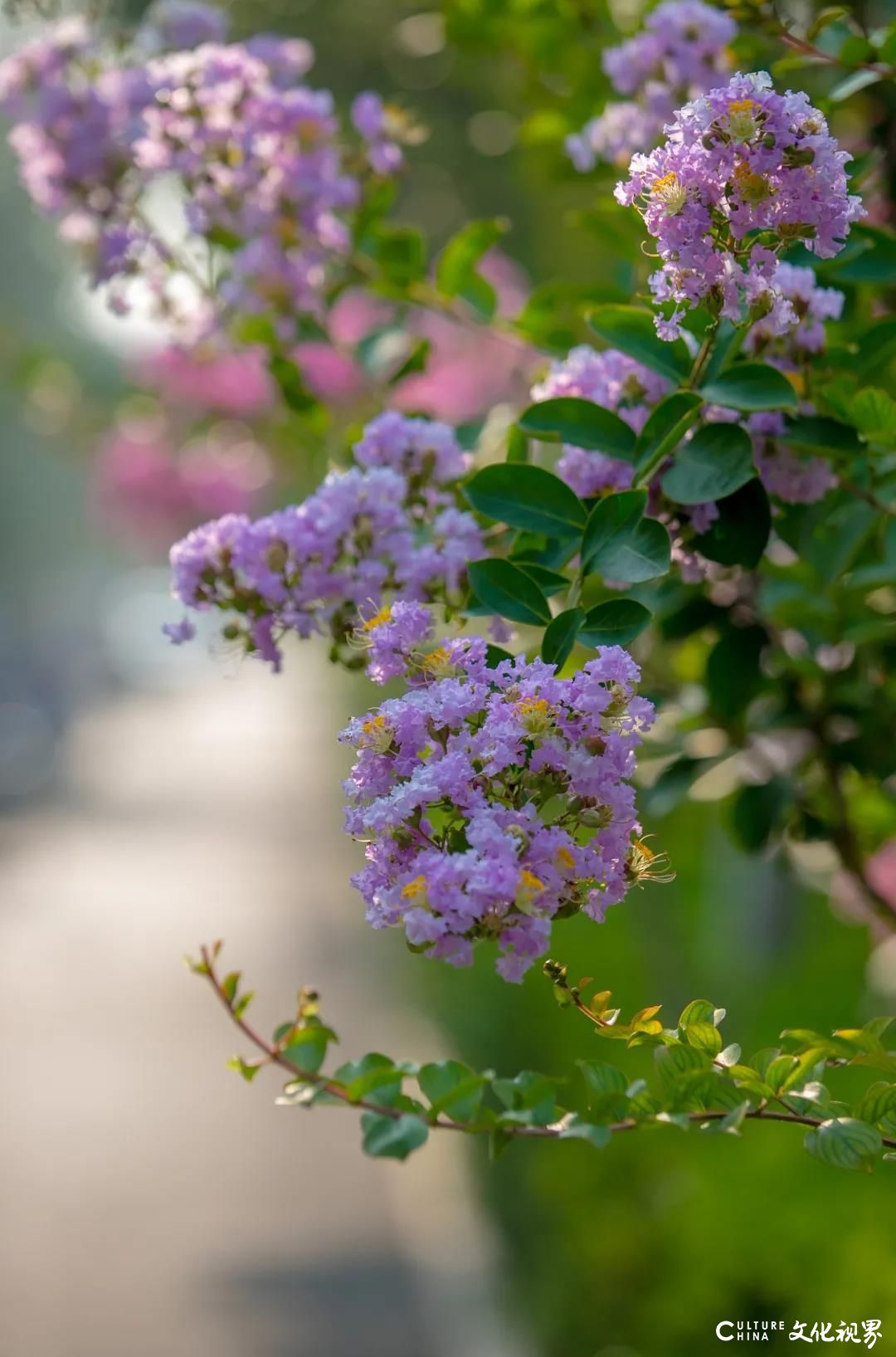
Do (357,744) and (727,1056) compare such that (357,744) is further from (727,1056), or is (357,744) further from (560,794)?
(727,1056)

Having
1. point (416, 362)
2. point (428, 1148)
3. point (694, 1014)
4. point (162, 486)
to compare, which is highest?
point (162, 486)

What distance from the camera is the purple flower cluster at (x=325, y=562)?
3.98 feet

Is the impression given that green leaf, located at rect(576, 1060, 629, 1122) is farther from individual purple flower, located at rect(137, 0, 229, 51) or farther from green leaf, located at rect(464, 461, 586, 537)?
individual purple flower, located at rect(137, 0, 229, 51)

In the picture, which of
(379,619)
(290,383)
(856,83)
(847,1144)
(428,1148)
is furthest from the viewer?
(428,1148)

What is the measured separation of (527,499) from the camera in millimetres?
1134

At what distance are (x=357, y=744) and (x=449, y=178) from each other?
11.9 feet

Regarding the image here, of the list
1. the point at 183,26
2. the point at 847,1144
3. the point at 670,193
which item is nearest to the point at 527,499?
the point at 670,193

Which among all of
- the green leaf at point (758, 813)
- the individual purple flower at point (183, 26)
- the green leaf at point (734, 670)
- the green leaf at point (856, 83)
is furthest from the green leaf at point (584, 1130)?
the individual purple flower at point (183, 26)

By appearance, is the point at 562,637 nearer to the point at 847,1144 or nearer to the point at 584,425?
the point at 584,425

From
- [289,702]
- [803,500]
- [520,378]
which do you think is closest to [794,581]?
[803,500]

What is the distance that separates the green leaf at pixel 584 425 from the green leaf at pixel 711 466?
0.05 metres

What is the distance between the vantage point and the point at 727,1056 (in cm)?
96

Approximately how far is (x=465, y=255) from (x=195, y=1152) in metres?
3.63

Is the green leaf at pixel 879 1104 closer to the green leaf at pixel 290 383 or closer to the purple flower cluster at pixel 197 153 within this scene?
the green leaf at pixel 290 383
